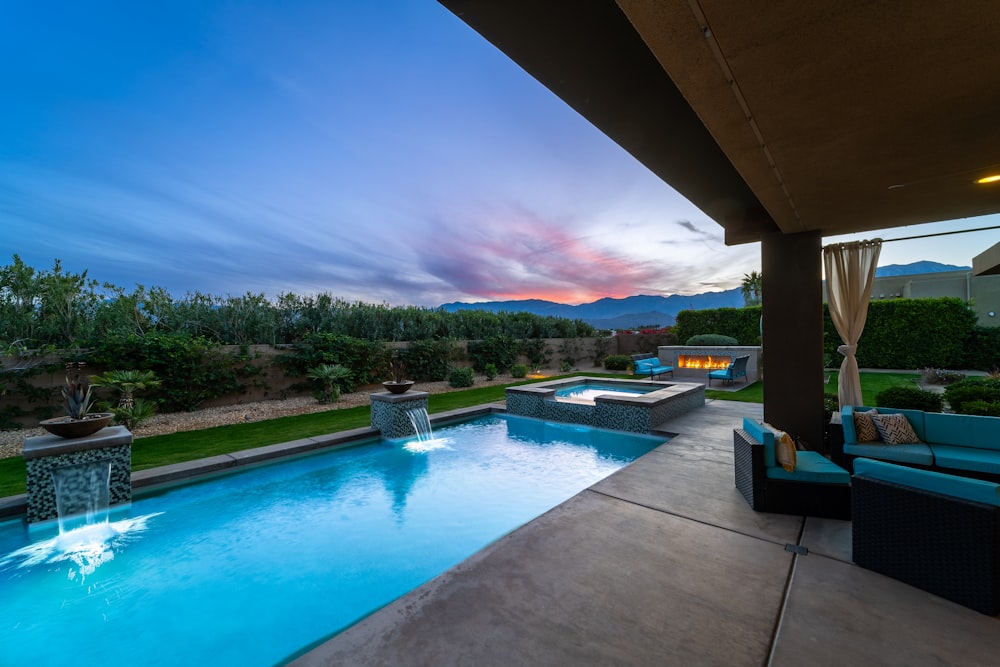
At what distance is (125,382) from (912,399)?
40.2 ft

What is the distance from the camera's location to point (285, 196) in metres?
10.1

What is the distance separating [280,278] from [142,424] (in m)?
8.07

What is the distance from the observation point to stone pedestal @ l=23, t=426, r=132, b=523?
3.62 meters

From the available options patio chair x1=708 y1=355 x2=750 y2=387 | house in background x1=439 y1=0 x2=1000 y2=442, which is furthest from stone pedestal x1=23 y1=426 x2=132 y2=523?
patio chair x1=708 y1=355 x2=750 y2=387

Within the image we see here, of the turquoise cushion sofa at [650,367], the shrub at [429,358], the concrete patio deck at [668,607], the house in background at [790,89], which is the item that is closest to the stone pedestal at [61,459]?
the concrete patio deck at [668,607]

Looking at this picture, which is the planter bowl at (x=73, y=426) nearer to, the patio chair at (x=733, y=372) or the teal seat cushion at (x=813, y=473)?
the teal seat cushion at (x=813, y=473)

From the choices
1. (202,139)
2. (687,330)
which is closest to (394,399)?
(202,139)

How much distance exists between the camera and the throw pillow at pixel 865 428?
402cm

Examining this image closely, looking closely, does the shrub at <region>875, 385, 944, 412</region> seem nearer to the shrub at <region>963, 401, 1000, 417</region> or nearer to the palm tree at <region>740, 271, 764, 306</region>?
the shrub at <region>963, 401, 1000, 417</region>

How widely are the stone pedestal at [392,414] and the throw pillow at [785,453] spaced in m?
5.27

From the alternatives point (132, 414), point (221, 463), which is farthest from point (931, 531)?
point (132, 414)

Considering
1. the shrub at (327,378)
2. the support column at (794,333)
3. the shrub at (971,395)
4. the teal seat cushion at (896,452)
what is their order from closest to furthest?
the teal seat cushion at (896,452) → the support column at (794,333) → the shrub at (971,395) → the shrub at (327,378)

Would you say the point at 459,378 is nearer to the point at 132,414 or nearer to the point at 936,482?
the point at 132,414

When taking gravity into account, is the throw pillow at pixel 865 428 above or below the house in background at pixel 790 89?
below
